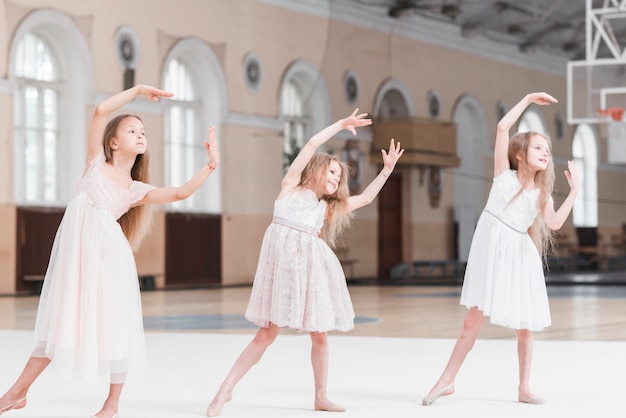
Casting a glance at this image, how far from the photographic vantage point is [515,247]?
524cm

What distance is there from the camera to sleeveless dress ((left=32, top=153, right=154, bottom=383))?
4.46m

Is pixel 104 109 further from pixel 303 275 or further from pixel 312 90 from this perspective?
pixel 312 90

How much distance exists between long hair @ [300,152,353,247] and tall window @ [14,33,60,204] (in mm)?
12622

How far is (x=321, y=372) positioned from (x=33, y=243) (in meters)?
13.1

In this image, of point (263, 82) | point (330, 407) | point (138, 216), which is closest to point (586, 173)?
point (263, 82)

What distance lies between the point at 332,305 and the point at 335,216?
426 mm

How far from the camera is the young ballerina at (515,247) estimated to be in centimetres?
517

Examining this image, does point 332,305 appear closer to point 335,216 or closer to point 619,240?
point 335,216

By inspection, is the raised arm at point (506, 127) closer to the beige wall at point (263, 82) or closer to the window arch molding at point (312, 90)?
the window arch molding at point (312, 90)

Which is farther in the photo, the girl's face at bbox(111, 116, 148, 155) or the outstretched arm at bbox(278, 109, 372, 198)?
the outstretched arm at bbox(278, 109, 372, 198)

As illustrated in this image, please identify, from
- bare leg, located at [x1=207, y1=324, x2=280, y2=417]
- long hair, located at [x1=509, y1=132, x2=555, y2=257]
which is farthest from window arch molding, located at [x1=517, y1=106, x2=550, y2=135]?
bare leg, located at [x1=207, y1=324, x2=280, y2=417]

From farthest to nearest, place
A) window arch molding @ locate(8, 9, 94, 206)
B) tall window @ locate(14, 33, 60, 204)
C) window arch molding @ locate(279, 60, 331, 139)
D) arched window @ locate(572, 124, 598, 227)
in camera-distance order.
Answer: arched window @ locate(572, 124, 598, 227) < window arch molding @ locate(8, 9, 94, 206) < window arch molding @ locate(279, 60, 331, 139) < tall window @ locate(14, 33, 60, 204)

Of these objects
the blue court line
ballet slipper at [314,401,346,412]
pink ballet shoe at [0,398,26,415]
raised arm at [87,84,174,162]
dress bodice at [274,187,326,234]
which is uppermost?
raised arm at [87,84,174,162]

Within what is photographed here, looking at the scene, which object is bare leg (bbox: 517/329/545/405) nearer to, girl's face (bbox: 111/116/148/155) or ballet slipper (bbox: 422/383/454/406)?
ballet slipper (bbox: 422/383/454/406)
